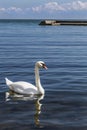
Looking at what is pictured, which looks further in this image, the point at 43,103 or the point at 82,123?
the point at 43,103

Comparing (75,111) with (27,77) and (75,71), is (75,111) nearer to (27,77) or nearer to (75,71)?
(27,77)

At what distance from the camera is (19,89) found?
21703 millimetres

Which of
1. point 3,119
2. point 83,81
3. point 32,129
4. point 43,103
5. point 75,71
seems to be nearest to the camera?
point 32,129

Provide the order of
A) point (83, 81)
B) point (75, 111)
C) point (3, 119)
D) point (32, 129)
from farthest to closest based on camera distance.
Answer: point (83, 81)
point (75, 111)
point (3, 119)
point (32, 129)

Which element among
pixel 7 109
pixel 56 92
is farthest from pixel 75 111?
pixel 56 92

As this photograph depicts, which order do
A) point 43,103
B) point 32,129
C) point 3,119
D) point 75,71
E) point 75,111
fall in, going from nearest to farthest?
1. point 32,129
2. point 3,119
3. point 75,111
4. point 43,103
5. point 75,71

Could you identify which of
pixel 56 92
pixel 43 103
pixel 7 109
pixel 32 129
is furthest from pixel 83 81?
pixel 32 129

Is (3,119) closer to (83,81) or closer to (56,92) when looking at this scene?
(56,92)

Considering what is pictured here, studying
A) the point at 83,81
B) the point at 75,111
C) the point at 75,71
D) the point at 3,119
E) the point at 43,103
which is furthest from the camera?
the point at 75,71

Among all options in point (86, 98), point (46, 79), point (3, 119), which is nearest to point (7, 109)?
point (3, 119)

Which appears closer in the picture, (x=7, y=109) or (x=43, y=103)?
(x=7, y=109)

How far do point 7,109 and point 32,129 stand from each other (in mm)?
3262

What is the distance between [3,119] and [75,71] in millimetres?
14705

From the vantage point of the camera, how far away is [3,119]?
16.8m
